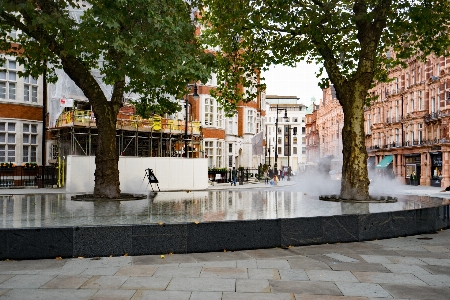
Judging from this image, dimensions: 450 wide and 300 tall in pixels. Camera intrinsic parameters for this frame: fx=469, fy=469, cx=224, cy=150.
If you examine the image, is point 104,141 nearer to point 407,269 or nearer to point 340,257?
point 340,257

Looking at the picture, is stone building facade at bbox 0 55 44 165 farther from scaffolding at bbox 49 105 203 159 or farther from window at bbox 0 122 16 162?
scaffolding at bbox 49 105 203 159

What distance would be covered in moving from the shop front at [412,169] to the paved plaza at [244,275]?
164 ft

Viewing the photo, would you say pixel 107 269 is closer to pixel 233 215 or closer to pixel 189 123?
pixel 233 215

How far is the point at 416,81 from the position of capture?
57156mm

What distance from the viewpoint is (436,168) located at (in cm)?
5278

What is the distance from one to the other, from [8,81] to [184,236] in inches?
946

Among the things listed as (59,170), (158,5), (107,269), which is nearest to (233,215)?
(107,269)

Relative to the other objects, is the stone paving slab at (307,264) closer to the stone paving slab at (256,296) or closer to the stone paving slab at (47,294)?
the stone paving slab at (256,296)

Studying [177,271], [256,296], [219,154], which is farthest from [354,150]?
[219,154]

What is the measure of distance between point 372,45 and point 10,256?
11.6m

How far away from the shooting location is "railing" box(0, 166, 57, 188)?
27.3 metres

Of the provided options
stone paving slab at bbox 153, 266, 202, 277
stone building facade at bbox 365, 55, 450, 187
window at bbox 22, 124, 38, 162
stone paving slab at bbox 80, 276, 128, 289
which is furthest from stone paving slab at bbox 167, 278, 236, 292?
stone building facade at bbox 365, 55, 450, 187

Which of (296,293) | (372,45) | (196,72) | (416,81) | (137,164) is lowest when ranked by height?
(296,293)

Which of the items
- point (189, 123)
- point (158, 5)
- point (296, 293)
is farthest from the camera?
point (189, 123)
